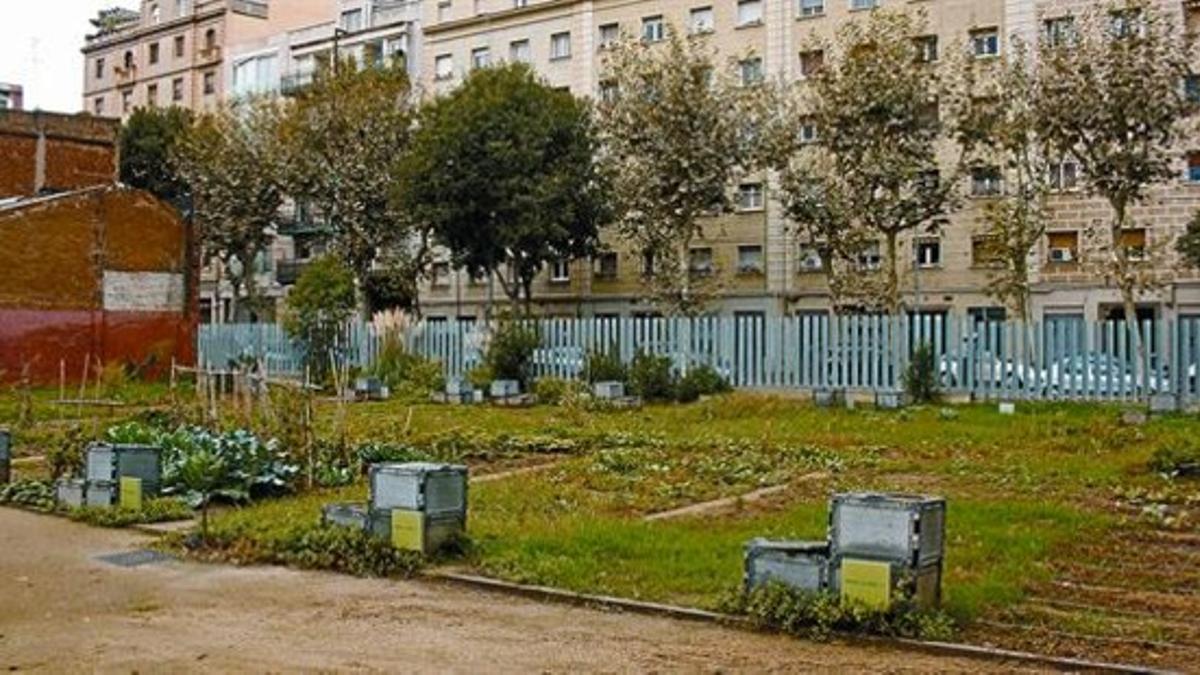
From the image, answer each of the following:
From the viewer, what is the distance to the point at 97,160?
48.3 metres

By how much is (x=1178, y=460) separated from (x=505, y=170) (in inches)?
1228

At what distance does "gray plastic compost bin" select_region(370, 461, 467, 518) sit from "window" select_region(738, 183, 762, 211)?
3877 cm

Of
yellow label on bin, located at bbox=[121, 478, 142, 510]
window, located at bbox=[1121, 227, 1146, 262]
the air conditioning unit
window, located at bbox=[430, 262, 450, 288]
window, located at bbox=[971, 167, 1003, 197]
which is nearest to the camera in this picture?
yellow label on bin, located at bbox=[121, 478, 142, 510]

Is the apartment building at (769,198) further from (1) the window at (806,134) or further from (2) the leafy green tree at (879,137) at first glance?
(2) the leafy green tree at (879,137)

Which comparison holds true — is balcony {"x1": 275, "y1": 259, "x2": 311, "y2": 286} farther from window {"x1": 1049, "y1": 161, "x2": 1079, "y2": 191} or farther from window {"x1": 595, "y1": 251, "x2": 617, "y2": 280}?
window {"x1": 1049, "y1": 161, "x2": 1079, "y2": 191}

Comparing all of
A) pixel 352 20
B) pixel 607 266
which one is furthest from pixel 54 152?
pixel 352 20

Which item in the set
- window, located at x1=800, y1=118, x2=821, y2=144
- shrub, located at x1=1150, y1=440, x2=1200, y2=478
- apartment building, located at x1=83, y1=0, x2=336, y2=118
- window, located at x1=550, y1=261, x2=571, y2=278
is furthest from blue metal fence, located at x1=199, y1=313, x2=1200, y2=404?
apartment building, located at x1=83, y1=0, x2=336, y2=118

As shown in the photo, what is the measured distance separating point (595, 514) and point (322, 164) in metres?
37.4

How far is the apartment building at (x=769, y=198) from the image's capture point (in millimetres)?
41500

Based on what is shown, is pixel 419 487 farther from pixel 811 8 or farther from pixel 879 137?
pixel 811 8

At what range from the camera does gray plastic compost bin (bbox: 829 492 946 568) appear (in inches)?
318

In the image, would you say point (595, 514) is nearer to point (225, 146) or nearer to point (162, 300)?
point (162, 300)

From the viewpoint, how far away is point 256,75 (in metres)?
69.1

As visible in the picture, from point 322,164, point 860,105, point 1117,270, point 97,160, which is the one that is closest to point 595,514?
point 1117,270
